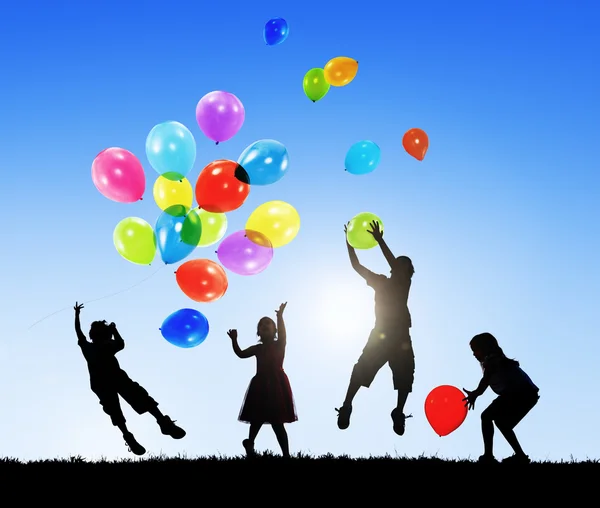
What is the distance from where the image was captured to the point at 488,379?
17.1ft

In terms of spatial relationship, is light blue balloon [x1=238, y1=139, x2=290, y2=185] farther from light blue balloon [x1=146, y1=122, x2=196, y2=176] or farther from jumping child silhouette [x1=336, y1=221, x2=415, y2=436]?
jumping child silhouette [x1=336, y1=221, x2=415, y2=436]

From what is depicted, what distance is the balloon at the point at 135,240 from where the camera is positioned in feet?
20.7

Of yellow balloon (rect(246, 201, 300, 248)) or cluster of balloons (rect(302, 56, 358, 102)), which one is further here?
cluster of balloons (rect(302, 56, 358, 102))

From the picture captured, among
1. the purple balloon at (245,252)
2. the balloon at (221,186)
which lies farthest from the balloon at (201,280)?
the balloon at (221,186)

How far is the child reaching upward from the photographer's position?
543 cm

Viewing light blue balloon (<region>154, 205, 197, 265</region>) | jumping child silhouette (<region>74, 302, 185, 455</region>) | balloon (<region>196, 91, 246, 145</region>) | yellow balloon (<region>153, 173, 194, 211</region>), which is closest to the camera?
jumping child silhouette (<region>74, 302, 185, 455</region>)

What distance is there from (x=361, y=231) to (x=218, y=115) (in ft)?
6.43

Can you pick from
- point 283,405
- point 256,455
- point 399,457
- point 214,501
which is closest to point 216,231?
point 283,405

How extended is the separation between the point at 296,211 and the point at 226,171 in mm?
818

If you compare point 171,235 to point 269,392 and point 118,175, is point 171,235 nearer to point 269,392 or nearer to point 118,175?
point 118,175

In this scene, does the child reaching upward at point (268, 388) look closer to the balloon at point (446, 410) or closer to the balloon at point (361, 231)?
the balloon at point (361, 231)

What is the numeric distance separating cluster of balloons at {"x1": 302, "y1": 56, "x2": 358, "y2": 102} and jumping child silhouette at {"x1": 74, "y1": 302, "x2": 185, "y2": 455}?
10.8ft

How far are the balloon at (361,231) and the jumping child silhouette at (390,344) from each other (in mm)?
285

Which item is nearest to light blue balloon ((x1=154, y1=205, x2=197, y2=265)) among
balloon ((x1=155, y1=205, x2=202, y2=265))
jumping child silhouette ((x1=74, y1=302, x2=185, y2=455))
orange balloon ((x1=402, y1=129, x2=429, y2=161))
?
balloon ((x1=155, y1=205, x2=202, y2=265))
